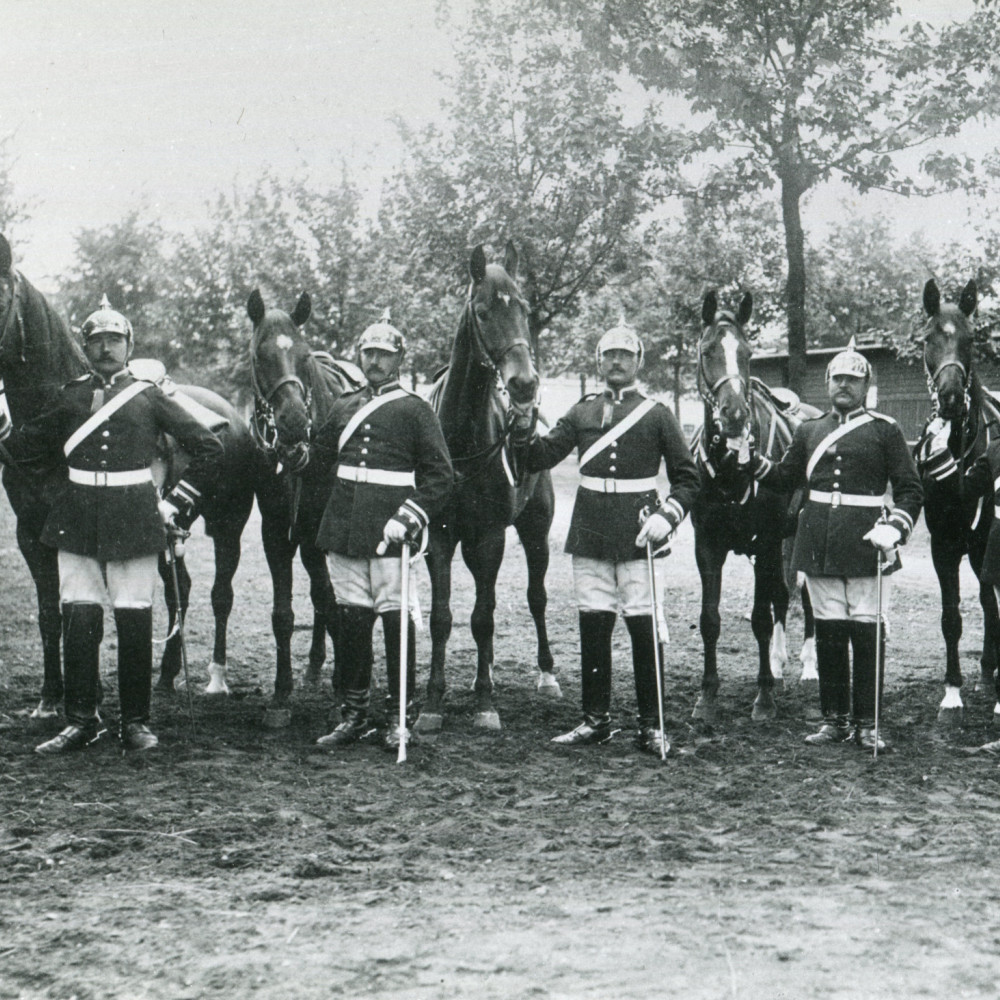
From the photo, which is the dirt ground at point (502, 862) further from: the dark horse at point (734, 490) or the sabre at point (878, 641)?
the dark horse at point (734, 490)

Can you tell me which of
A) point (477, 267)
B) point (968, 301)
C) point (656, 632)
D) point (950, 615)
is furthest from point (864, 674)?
point (477, 267)

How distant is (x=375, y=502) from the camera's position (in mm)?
6375

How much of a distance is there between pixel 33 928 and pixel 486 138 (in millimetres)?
14762

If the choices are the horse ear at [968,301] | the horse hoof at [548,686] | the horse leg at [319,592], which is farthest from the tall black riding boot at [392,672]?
the horse ear at [968,301]

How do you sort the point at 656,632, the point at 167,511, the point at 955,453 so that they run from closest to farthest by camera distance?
the point at 167,511
the point at 656,632
the point at 955,453

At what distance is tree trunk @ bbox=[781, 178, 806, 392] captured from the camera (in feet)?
42.1

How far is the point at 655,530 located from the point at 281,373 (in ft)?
7.37

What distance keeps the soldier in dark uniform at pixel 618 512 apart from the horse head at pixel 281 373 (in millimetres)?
1254

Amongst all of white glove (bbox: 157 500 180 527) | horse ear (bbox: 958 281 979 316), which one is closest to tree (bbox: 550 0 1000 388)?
horse ear (bbox: 958 281 979 316)

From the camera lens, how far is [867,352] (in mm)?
28969

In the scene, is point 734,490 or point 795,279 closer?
point 734,490

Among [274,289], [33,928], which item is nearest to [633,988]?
[33,928]

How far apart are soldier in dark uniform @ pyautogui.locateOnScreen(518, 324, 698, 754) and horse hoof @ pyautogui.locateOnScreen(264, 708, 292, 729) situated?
65.3 inches

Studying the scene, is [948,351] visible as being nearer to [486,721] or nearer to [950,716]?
[950,716]
